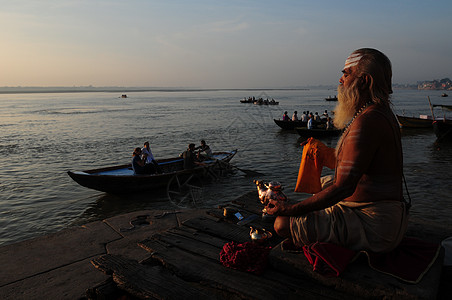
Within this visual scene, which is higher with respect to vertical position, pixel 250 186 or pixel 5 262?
pixel 5 262

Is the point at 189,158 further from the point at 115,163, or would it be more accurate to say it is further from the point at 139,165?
the point at 115,163

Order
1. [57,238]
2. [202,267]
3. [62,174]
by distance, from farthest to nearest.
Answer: [62,174] → [57,238] → [202,267]

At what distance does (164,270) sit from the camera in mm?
3602

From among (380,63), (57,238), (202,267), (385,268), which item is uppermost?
(380,63)

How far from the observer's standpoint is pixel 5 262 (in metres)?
5.68

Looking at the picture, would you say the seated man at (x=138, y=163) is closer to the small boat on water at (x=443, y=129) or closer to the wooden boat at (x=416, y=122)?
the small boat on water at (x=443, y=129)

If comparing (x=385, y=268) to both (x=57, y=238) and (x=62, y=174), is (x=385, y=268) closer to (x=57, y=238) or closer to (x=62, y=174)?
(x=57, y=238)

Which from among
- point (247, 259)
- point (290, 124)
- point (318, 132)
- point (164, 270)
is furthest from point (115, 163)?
point (290, 124)

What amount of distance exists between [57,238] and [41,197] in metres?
7.19

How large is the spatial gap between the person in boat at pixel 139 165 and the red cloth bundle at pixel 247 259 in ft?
32.6

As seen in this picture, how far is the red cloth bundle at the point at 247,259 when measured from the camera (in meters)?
3.31

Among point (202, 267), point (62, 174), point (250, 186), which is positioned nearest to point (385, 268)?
point (202, 267)

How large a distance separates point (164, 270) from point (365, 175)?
95.1 inches

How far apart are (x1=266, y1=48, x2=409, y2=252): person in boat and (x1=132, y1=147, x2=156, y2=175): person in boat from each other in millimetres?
10552
